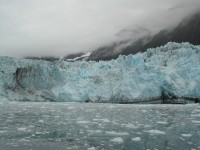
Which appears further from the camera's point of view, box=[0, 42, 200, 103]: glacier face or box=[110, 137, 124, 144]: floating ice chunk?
box=[0, 42, 200, 103]: glacier face

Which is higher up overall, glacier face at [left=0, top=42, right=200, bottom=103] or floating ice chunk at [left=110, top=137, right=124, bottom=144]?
glacier face at [left=0, top=42, right=200, bottom=103]

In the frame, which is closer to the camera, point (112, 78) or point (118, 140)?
point (118, 140)

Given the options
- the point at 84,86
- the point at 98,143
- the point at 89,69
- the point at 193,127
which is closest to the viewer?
the point at 98,143

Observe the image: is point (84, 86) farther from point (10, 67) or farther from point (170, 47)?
point (170, 47)

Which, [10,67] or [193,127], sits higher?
[10,67]

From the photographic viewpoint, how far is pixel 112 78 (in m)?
31.7

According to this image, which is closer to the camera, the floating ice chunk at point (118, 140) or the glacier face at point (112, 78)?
the floating ice chunk at point (118, 140)

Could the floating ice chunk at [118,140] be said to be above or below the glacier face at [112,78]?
below

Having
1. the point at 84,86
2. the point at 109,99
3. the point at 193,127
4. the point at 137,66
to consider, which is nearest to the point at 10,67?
the point at 84,86

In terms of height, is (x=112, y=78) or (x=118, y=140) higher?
(x=112, y=78)

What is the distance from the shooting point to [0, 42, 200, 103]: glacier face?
2903cm

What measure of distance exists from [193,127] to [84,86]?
21434mm

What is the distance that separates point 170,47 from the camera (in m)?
33.4

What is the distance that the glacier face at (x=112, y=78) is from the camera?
2903 centimetres
